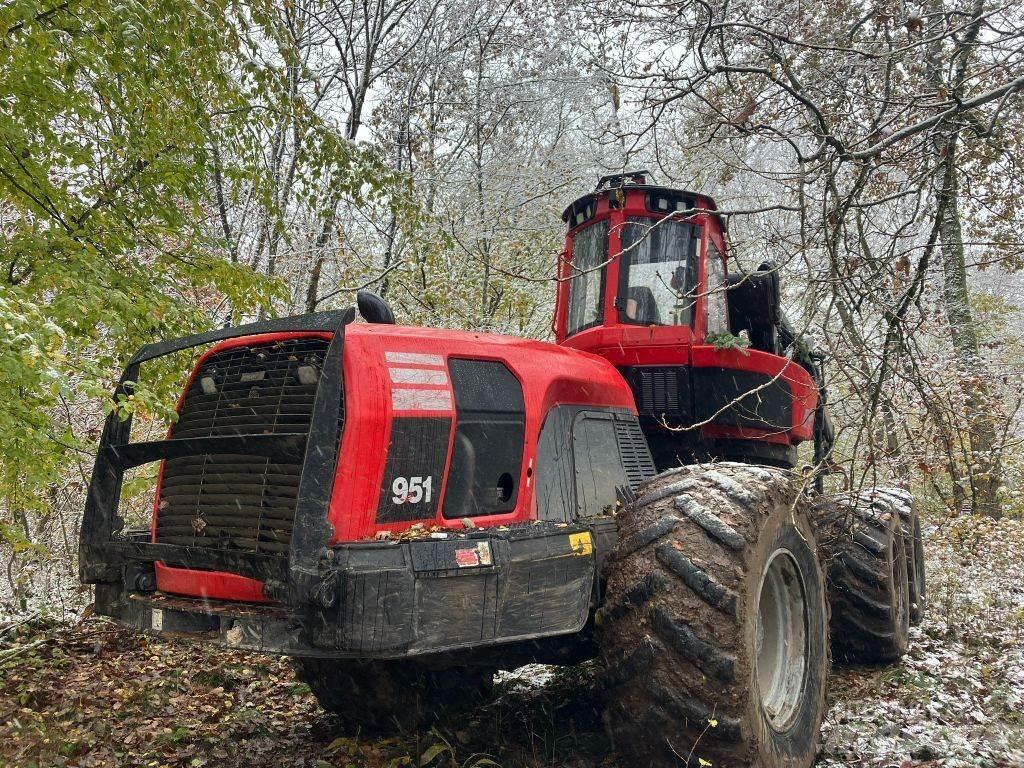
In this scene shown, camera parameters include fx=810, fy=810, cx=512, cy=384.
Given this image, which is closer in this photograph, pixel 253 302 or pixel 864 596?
pixel 864 596

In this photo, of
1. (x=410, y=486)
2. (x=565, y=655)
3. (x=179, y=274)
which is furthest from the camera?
(x=179, y=274)

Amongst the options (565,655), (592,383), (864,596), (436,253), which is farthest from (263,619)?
(436,253)

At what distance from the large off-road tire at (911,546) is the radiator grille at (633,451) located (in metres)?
2.36

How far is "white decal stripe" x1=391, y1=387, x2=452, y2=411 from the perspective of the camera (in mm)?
3055

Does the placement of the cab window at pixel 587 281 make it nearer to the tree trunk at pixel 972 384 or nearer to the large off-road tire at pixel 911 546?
the large off-road tire at pixel 911 546

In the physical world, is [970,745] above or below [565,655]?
below

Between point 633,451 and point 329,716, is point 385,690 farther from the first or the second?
point 633,451

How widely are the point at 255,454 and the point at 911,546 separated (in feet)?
17.2

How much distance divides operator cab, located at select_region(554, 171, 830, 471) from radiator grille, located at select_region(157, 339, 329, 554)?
2012 mm

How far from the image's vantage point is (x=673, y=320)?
496 centimetres

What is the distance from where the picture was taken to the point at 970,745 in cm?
401

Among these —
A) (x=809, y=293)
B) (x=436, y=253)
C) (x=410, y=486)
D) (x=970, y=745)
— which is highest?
(x=436, y=253)

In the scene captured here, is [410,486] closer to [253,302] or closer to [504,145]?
[253,302]

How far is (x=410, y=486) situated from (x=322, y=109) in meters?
7.76
